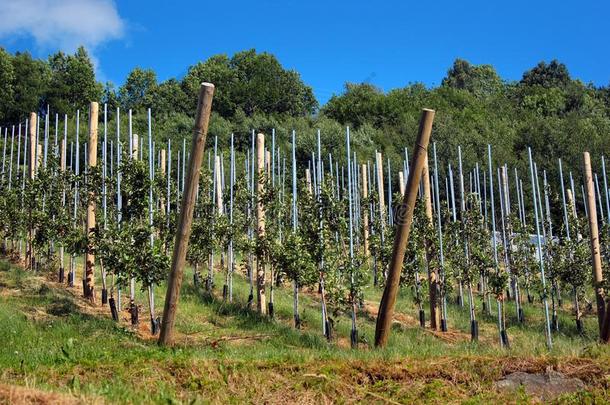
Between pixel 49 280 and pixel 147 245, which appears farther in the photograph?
pixel 49 280

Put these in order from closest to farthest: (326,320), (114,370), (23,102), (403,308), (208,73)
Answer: (114,370) < (326,320) < (403,308) < (23,102) < (208,73)

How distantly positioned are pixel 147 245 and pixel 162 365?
14.2ft

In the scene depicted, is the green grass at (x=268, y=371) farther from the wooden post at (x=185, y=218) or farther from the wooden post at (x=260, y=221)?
the wooden post at (x=260, y=221)

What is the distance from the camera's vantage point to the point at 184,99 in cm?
5606

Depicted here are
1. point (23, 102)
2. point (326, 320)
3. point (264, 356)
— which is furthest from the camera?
point (23, 102)

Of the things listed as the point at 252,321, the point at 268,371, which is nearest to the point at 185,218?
the point at 268,371

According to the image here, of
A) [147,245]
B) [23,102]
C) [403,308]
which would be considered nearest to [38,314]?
[147,245]

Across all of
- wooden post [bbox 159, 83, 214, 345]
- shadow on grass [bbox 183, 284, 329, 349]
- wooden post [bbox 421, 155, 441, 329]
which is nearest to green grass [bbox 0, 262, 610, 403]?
wooden post [bbox 159, 83, 214, 345]

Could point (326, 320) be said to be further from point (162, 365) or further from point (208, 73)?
point (208, 73)

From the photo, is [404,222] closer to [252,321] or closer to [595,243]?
[595,243]

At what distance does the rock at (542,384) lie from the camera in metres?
7.09

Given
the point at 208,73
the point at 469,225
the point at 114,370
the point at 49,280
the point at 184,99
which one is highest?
the point at 208,73

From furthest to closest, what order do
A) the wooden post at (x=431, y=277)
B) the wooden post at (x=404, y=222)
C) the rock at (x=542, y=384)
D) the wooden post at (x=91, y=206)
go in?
the wooden post at (x=431, y=277)
the wooden post at (x=91, y=206)
the wooden post at (x=404, y=222)
the rock at (x=542, y=384)

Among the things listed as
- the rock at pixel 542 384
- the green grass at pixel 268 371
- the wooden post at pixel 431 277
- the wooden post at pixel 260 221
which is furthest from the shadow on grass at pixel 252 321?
the rock at pixel 542 384
